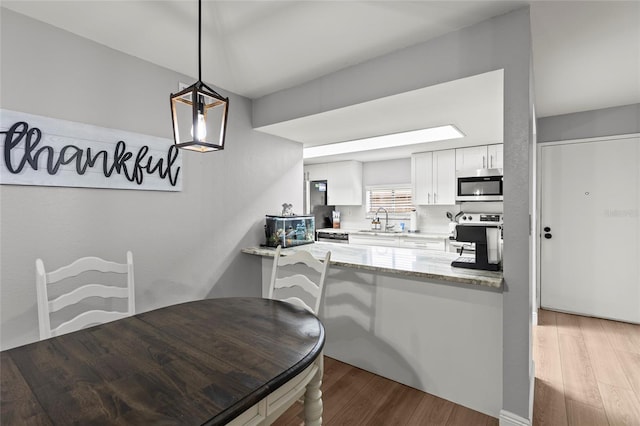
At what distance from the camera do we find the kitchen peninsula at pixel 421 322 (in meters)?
1.94

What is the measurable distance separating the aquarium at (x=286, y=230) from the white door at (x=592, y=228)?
2974 millimetres

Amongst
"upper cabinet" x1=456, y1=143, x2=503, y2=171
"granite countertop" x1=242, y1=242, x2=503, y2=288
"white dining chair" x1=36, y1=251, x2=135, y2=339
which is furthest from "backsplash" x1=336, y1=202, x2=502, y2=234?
"white dining chair" x1=36, y1=251, x2=135, y2=339

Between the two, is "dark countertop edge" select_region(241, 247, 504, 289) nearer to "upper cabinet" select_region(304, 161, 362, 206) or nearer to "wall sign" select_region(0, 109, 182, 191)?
"wall sign" select_region(0, 109, 182, 191)

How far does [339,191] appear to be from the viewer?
5.78 metres

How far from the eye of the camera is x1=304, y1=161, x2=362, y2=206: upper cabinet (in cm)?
566

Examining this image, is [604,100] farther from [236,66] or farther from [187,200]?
[187,200]

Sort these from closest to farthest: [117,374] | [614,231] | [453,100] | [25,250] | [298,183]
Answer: [117,374] → [25,250] → [453,100] → [614,231] → [298,183]

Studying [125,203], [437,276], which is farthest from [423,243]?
[125,203]

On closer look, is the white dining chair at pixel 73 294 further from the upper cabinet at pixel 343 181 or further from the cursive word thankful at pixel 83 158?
the upper cabinet at pixel 343 181

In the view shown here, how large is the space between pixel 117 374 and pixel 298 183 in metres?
2.88

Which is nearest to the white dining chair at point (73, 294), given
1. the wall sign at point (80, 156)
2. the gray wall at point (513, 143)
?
the wall sign at point (80, 156)

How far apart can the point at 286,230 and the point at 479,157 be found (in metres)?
2.84

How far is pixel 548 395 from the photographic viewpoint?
A: 2.19 meters

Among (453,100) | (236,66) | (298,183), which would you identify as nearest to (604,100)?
(453,100)
